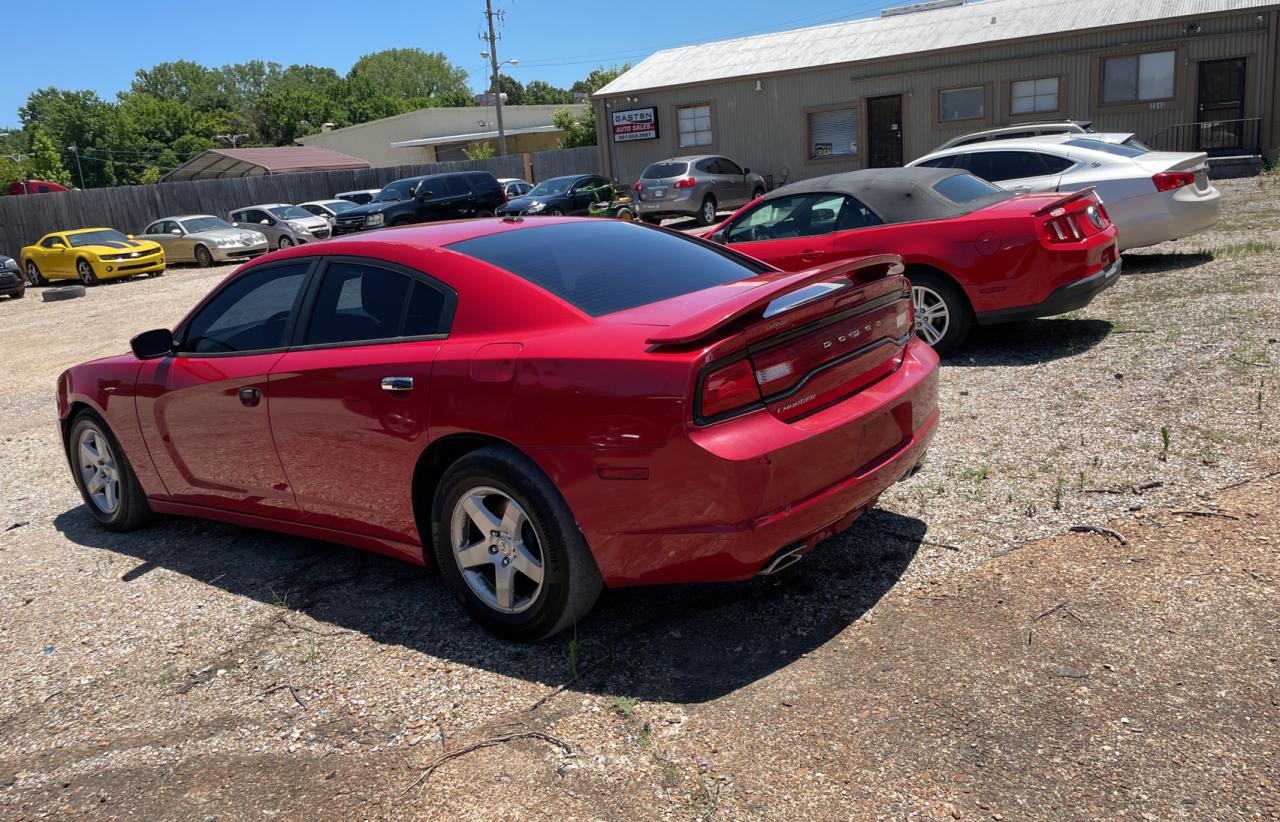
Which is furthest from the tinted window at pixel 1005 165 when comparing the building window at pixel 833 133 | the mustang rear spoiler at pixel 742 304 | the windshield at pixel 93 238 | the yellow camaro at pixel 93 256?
the windshield at pixel 93 238

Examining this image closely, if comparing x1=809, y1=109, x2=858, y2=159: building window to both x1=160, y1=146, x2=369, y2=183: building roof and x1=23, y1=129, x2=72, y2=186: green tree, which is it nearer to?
x1=160, y1=146, x2=369, y2=183: building roof

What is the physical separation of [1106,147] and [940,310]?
15.6 ft

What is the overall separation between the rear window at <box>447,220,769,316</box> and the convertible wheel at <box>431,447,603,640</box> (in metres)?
0.70

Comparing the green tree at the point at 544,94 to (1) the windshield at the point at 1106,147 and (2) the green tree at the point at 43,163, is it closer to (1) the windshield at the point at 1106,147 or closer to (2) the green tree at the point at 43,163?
(2) the green tree at the point at 43,163

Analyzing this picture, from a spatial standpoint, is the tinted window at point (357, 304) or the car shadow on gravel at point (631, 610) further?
the tinted window at point (357, 304)

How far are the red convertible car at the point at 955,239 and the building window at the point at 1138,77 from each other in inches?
817

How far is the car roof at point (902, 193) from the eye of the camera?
7.69 m

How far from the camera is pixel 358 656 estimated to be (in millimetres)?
3904

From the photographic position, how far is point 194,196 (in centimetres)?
3462

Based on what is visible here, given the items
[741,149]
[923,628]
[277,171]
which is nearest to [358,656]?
[923,628]

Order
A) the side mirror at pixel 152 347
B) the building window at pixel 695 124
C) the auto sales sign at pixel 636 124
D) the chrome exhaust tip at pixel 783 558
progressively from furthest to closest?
1. the auto sales sign at pixel 636 124
2. the building window at pixel 695 124
3. the side mirror at pixel 152 347
4. the chrome exhaust tip at pixel 783 558

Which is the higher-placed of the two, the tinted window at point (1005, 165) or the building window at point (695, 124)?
the building window at point (695, 124)

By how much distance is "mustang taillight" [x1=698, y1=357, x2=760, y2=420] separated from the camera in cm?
328

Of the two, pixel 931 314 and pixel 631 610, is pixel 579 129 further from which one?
pixel 631 610
